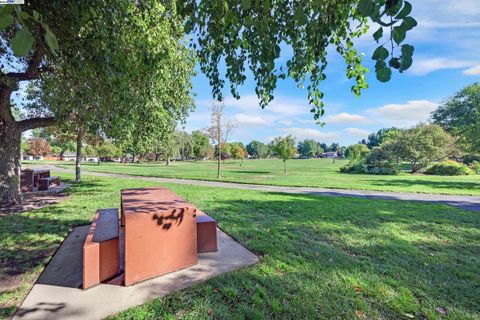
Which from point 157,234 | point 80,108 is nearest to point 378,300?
point 157,234

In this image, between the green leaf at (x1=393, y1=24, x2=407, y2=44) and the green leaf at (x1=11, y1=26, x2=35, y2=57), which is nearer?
the green leaf at (x1=11, y1=26, x2=35, y2=57)

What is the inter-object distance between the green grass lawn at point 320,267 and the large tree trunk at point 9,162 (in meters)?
1.92

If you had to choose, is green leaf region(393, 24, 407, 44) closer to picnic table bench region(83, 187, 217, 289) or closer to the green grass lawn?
the green grass lawn

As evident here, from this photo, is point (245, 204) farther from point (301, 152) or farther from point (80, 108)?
point (301, 152)

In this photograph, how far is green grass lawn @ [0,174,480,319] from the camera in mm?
2787

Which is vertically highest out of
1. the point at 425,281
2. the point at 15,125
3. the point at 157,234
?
the point at 15,125

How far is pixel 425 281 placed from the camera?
3.48 metres

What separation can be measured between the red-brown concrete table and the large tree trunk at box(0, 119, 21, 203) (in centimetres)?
698

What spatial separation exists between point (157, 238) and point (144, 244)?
0.18m

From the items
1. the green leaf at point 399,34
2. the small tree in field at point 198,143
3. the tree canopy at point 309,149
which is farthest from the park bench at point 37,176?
the tree canopy at point 309,149

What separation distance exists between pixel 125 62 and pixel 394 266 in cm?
552

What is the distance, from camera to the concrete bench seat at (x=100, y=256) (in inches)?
124

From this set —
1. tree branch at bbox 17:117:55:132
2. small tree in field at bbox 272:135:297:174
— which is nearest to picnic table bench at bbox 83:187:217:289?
tree branch at bbox 17:117:55:132

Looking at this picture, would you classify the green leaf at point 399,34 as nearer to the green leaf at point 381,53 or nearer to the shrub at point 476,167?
the green leaf at point 381,53
